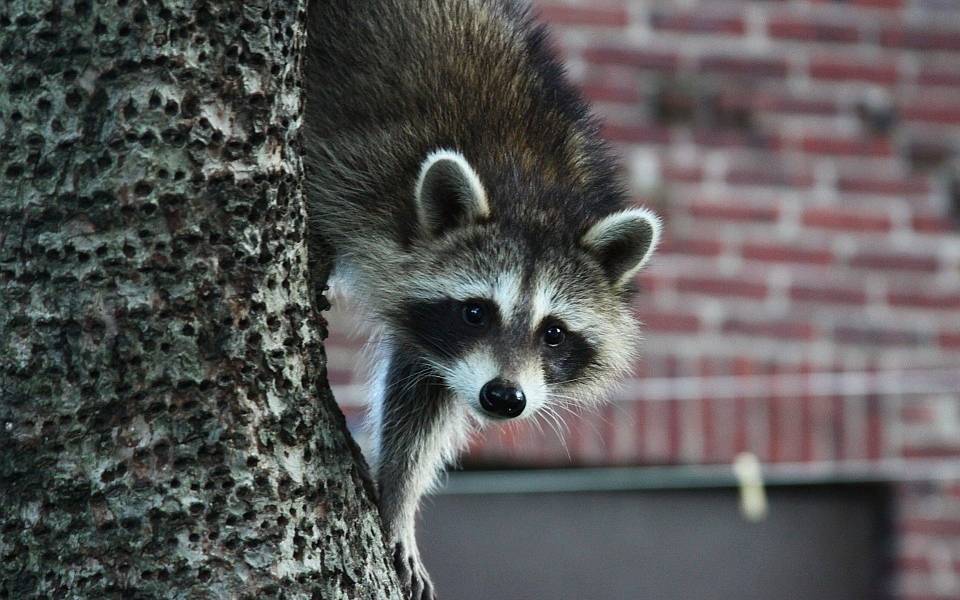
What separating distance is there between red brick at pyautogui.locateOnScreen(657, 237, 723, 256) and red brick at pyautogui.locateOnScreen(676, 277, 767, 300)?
114mm

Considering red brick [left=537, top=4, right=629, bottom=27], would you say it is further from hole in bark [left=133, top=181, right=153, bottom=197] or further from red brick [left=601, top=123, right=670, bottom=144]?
hole in bark [left=133, top=181, right=153, bottom=197]

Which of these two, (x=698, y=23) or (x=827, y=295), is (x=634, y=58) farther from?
(x=827, y=295)

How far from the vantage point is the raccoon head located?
3.51m

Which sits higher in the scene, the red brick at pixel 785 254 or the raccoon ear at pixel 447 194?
the raccoon ear at pixel 447 194

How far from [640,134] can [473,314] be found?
118 inches

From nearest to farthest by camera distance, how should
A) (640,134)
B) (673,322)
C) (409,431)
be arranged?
(409,431) → (673,322) → (640,134)

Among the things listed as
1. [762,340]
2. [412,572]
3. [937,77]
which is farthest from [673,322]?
[412,572]

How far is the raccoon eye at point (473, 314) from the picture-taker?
3.61 meters

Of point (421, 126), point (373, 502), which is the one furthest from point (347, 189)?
point (373, 502)

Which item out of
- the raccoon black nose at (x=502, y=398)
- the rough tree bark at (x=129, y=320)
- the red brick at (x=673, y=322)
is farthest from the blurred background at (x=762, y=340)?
the rough tree bark at (x=129, y=320)

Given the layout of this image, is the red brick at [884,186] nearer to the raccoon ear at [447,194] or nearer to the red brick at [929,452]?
the red brick at [929,452]

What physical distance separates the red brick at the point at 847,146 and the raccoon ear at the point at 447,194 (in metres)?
3.32

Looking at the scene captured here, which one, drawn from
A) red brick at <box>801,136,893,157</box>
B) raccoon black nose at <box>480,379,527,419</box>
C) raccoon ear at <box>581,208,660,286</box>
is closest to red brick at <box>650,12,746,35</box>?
red brick at <box>801,136,893,157</box>

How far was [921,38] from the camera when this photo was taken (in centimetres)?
670
